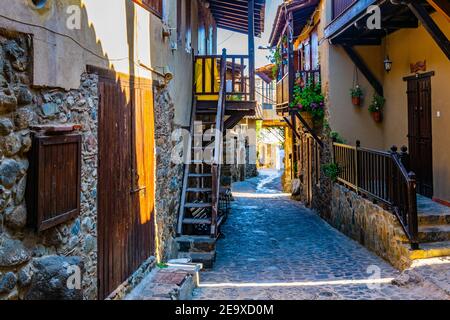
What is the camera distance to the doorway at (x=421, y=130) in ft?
28.7

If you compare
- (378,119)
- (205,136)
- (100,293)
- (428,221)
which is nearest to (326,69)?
(378,119)

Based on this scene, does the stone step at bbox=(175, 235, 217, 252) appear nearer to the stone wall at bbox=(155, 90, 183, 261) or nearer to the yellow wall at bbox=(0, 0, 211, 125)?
the stone wall at bbox=(155, 90, 183, 261)

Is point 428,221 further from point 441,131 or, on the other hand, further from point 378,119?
point 378,119

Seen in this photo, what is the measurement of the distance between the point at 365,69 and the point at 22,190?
995cm

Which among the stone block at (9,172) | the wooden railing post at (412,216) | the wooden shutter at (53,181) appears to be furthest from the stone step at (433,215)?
the stone block at (9,172)

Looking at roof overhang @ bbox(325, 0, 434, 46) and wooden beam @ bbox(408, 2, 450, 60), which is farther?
roof overhang @ bbox(325, 0, 434, 46)

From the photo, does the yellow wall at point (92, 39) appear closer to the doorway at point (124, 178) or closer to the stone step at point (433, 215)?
the doorway at point (124, 178)

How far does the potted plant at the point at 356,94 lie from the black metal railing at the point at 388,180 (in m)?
1.85

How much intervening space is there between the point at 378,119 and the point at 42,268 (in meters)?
9.87

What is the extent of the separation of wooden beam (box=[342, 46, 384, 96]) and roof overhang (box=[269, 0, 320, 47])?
2.15 m

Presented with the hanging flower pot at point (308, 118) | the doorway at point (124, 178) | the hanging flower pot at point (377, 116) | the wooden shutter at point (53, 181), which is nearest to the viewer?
the wooden shutter at point (53, 181)

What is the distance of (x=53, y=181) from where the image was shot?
134 inches

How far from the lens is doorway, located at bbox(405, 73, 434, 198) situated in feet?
28.7

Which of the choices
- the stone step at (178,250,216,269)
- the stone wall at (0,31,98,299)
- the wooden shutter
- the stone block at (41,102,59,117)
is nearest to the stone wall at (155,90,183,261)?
the stone step at (178,250,216,269)
